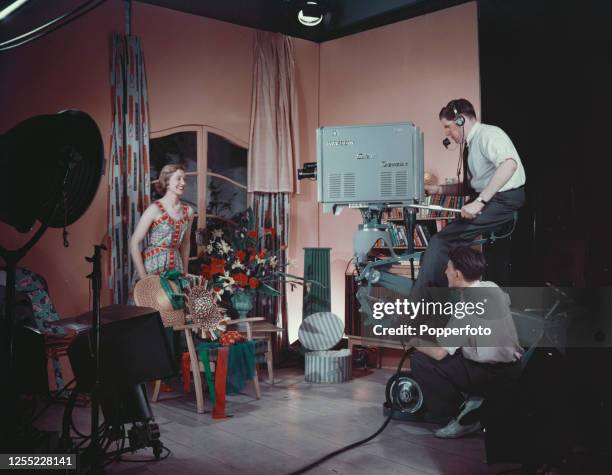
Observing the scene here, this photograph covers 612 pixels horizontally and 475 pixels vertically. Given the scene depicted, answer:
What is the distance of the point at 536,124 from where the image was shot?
6.11 metres

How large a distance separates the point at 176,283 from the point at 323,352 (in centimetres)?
149

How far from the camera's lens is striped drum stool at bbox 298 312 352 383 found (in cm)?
536

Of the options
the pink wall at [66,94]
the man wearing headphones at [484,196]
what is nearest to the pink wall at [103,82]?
the pink wall at [66,94]

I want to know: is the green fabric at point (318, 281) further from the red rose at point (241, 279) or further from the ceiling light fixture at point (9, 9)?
the ceiling light fixture at point (9, 9)

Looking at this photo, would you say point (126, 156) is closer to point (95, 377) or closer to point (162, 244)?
point (162, 244)

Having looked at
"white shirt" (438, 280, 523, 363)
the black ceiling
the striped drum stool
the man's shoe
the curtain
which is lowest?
the man's shoe

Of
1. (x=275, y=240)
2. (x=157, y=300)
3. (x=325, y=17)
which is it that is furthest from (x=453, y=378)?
(x=325, y=17)

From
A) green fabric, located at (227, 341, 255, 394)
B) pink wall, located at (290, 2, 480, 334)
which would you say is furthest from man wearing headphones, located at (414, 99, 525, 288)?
pink wall, located at (290, 2, 480, 334)

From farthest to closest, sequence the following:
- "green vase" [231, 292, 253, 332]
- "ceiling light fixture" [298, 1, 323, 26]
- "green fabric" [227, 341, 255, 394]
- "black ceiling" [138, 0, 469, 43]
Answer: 1. "black ceiling" [138, 0, 469, 43]
2. "ceiling light fixture" [298, 1, 323, 26]
3. "green vase" [231, 292, 253, 332]
4. "green fabric" [227, 341, 255, 394]

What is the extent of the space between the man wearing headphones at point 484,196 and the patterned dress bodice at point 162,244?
2092 millimetres

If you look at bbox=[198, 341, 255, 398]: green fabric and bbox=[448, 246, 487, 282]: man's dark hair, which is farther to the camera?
bbox=[198, 341, 255, 398]: green fabric

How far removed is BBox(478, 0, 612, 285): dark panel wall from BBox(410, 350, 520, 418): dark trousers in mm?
2562

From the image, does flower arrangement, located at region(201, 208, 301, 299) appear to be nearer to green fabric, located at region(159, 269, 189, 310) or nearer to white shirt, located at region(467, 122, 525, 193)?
green fabric, located at region(159, 269, 189, 310)

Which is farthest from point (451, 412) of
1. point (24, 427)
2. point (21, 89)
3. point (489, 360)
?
point (21, 89)
